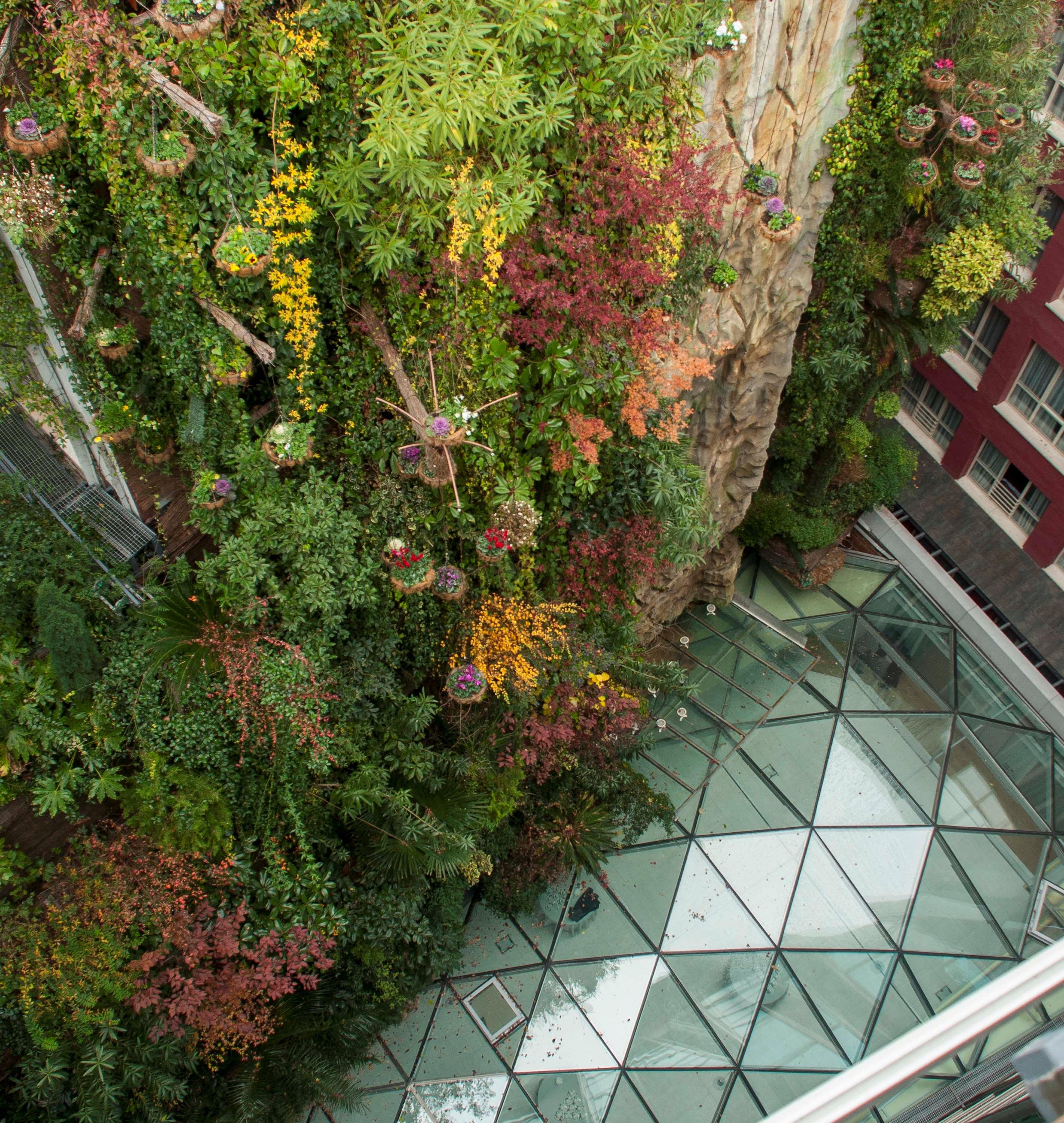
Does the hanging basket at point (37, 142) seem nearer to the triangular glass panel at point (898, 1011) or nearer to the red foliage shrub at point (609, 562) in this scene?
the red foliage shrub at point (609, 562)

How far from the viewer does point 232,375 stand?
7387 millimetres

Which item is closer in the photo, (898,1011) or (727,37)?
(727,37)

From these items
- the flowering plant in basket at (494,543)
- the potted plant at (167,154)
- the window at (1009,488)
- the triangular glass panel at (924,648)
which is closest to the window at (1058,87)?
the window at (1009,488)

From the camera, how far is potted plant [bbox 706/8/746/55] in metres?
8.71

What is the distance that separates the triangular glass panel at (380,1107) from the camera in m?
9.69

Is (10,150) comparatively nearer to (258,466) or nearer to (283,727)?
(258,466)

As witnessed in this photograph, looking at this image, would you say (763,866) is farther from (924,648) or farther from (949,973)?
(924,648)

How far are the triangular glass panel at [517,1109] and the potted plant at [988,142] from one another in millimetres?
13149

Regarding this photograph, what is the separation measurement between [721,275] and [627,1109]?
997 cm

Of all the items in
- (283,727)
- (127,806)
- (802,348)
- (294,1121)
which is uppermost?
(802,348)

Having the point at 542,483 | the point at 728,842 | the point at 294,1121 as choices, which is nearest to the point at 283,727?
the point at 542,483

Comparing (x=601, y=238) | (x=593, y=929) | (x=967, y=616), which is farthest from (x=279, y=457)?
(x=967, y=616)

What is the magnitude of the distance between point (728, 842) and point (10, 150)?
11.3m

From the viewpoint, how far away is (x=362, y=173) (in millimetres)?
7164
